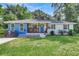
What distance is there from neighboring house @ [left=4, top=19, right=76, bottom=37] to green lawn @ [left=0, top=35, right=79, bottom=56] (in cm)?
11

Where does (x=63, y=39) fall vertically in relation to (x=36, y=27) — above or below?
below

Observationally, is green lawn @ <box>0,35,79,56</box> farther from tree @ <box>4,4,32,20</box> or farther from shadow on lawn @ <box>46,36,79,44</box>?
tree @ <box>4,4,32,20</box>

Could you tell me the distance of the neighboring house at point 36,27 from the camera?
39.3ft

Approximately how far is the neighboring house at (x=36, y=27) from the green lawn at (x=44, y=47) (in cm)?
11

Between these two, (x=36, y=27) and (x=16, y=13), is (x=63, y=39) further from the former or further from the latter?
(x=16, y=13)

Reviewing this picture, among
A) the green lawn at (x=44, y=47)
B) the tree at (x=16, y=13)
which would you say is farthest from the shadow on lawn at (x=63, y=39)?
the tree at (x=16, y=13)

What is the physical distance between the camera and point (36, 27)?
12031 mm

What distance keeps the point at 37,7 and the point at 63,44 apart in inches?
27.2

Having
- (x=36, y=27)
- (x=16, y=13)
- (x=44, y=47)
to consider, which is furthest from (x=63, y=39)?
(x=16, y=13)

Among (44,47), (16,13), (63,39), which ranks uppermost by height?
(16,13)

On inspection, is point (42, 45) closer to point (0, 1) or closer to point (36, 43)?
point (36, 43)

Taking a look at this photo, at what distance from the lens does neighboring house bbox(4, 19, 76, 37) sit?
1198cm

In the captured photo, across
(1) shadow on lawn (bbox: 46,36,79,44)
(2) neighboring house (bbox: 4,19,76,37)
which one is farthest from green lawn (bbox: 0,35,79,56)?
(2) neighboring house (bbox: 4,19,76,37)

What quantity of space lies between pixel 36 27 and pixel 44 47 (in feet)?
1.09
